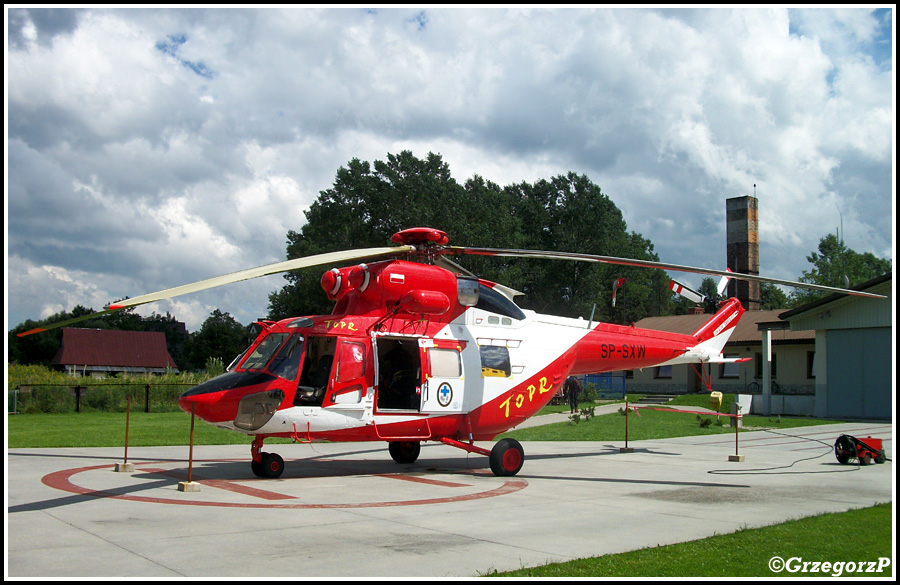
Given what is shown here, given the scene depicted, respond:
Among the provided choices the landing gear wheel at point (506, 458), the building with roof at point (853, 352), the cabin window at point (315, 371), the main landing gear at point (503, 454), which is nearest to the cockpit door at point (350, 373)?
the cabin window at point (315, 371)

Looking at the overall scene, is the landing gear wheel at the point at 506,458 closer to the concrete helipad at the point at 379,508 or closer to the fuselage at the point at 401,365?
the concrete helipad at the point at 379,508

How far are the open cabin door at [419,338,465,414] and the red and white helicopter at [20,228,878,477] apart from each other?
20mm

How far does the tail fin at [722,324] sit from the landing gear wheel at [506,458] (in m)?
6.35

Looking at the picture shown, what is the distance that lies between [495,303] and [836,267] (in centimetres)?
6554

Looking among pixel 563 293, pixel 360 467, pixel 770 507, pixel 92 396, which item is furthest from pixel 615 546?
pixel 563 293

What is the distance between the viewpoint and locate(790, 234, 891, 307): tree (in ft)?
225

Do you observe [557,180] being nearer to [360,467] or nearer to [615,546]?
[360,467]

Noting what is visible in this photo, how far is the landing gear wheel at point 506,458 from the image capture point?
43.8 feet

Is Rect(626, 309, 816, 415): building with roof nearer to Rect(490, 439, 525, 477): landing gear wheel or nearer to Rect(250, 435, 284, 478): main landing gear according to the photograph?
Rect(490, 439, 525, 477): landing gear wheel

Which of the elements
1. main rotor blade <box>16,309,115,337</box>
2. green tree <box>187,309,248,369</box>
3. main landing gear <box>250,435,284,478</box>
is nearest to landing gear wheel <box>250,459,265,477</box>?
main landing gear <box>250,435,284,478</box>

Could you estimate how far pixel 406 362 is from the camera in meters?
13.9

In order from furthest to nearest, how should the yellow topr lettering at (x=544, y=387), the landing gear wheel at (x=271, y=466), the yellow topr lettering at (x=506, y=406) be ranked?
1. the yellow topr lettering at (x=544, y=387)
2. the yellow topr lettering at (x=506, y=406)
3. the landing gear wheel at (x=271, y=466)

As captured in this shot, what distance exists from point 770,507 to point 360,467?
8118 millimetres

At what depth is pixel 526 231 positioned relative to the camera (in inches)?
2773
